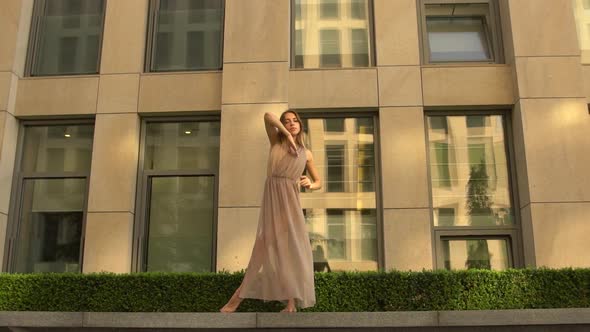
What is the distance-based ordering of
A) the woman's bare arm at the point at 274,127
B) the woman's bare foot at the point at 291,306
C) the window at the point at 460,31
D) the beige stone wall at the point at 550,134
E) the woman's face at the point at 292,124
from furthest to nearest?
the window at the point at 460,31 < the beige stone wall at the point at 550,134 < the woman's face at the point at 292,124 < the woman's bare arm at the point at 274,127 < the woman's bare foot at the point at 291,306

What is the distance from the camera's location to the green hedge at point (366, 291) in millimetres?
8930

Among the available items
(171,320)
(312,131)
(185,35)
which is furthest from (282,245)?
(185,35)

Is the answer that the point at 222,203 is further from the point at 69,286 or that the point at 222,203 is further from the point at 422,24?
the point at 422,24

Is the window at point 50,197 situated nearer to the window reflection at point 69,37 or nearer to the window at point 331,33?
the window reflection at point 69,37

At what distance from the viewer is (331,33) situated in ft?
43.0

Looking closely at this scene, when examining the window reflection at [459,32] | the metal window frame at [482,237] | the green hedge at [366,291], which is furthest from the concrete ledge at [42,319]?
the window reflection at [459,32]

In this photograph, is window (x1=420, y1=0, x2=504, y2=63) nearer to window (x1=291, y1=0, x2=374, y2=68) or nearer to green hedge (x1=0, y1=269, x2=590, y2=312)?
window (x1=291, y1=0, x2=374, y2=68)

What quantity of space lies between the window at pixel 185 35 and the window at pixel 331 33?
1.65m

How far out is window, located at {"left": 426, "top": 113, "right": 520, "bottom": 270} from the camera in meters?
11.8

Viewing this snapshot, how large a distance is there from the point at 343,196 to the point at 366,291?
344cm

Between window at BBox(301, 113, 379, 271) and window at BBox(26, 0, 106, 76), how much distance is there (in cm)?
482

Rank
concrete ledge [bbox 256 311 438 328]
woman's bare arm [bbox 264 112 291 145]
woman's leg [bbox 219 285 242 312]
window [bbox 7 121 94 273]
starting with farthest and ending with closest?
1. window [bbox 7 121 94 273]
2. woman's leg [bbox 219 285 242 312]
3. woman's bare arm [bbox 264 112 291 145]
4. concrete ledge [bbox 256 311 438 328]

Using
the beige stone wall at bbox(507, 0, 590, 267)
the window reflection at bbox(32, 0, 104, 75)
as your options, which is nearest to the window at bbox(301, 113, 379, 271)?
the beige stone wall at bbox(507, 0, 590, 267)

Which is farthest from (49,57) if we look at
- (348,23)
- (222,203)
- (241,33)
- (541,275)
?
(541,275)
